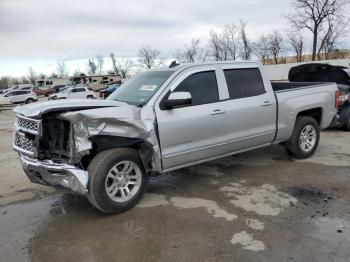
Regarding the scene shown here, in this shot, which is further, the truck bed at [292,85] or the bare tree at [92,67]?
the bare tree at [92,67]

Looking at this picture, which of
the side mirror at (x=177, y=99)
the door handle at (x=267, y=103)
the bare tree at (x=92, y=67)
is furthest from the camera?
the bare tree at (x=92, y=67)

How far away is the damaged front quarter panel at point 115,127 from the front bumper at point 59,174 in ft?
0.61

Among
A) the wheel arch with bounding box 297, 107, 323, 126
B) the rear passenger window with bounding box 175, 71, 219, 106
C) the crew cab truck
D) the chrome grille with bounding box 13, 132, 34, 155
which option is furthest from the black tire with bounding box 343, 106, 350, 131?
the chrome grille with bounding box 13, 132, 34, 155

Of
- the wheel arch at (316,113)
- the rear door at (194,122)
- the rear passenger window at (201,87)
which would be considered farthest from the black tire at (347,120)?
the rear passenger window at (201,87)

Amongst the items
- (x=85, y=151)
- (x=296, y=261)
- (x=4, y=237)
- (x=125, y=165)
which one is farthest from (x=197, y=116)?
(x=4, y=237)

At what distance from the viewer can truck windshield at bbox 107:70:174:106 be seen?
548 cm

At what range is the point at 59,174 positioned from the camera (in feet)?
15.5

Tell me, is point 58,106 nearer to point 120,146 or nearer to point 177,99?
point 120,146

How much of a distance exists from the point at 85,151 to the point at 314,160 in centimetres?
456

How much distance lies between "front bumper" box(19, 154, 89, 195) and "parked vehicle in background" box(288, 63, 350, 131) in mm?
7436

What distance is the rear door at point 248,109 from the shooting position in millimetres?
6037

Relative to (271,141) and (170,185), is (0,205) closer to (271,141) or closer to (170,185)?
(170,185)

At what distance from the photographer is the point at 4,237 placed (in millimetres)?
4516

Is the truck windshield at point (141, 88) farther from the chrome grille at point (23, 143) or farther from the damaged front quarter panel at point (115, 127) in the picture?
the chrome grille at point (23, 143)
